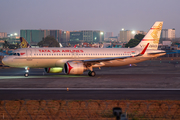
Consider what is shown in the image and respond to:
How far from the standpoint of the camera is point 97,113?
13.9 meters

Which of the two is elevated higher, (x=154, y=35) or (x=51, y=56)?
(x=154, y=35)

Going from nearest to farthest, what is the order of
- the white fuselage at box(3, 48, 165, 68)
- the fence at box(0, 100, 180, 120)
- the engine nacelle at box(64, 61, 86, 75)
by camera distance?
the fence at box(0, 100, 180, 120), the engine nacelle at box(64, 61, 86, 75), the white fuselage at box(3, 48, 165, 68)

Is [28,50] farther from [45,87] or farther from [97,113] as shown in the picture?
[97,113]

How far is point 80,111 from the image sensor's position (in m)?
14.4

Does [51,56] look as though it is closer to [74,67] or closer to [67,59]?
[67,59]

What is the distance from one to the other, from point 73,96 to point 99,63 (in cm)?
1602

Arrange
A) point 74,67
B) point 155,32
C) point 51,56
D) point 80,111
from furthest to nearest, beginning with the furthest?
point 155,32
point 51,56
point 74,67
point 80,111

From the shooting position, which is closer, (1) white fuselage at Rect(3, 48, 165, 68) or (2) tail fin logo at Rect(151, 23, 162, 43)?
(1) white fuselage at Rect(3, 48, 165, 68)

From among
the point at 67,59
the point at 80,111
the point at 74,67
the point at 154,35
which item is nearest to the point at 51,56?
the point at 67,59

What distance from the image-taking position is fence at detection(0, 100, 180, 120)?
1306cm

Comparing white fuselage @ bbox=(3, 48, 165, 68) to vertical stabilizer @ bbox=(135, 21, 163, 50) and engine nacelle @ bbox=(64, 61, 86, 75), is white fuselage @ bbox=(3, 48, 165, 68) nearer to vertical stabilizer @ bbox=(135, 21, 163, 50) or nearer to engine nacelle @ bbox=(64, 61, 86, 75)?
engine nacelle @ bbox=(64, 61, 86, 75)

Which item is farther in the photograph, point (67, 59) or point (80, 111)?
A: point (67, 59)

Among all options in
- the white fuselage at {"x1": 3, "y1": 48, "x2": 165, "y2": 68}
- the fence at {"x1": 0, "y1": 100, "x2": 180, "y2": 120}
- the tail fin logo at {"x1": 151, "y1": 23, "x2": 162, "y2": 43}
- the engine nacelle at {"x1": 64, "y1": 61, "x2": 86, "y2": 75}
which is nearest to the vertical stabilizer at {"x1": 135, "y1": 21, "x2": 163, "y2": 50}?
the tail fin logo at {"x1": 151, "y1": 23, "x2": 162, "y2": 43}

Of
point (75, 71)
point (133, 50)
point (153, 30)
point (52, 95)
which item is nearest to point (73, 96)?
point (52, 95)
